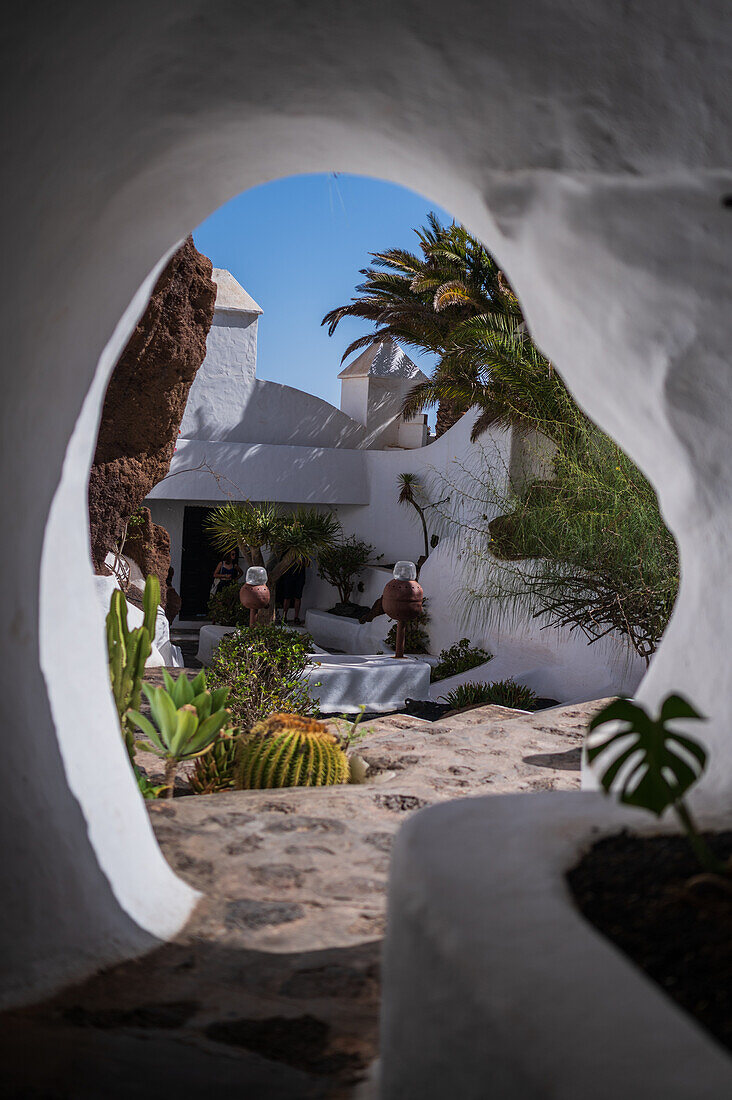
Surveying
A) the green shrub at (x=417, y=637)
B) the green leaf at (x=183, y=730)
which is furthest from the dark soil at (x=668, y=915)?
the green shrub at (x=417, y=637)

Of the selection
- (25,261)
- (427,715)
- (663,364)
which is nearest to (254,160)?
(25,261)

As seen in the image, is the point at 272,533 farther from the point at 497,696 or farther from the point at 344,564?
the point at 497,696

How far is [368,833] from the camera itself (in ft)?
12.6

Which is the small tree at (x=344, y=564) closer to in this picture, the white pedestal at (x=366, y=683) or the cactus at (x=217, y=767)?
the white pedestal at (x=366, y=683)

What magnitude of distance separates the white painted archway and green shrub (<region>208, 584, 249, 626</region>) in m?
12.1

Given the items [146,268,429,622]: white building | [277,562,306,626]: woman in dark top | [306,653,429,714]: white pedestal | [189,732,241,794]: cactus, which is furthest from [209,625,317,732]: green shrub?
[277,562,306,626]: woman in dark top

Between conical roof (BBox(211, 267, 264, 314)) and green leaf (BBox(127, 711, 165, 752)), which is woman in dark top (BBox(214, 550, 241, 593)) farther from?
green leaf (BBox(127, 711, 165, 752))

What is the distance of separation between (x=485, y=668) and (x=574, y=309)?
9.00 metres

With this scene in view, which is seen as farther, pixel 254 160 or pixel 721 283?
pixel 254 160

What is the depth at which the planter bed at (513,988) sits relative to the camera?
1186 mm

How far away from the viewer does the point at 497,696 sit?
934cm

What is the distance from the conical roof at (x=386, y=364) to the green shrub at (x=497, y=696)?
1042cm

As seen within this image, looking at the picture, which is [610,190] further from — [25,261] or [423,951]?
[423,951]

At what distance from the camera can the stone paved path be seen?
1957 millimetres
